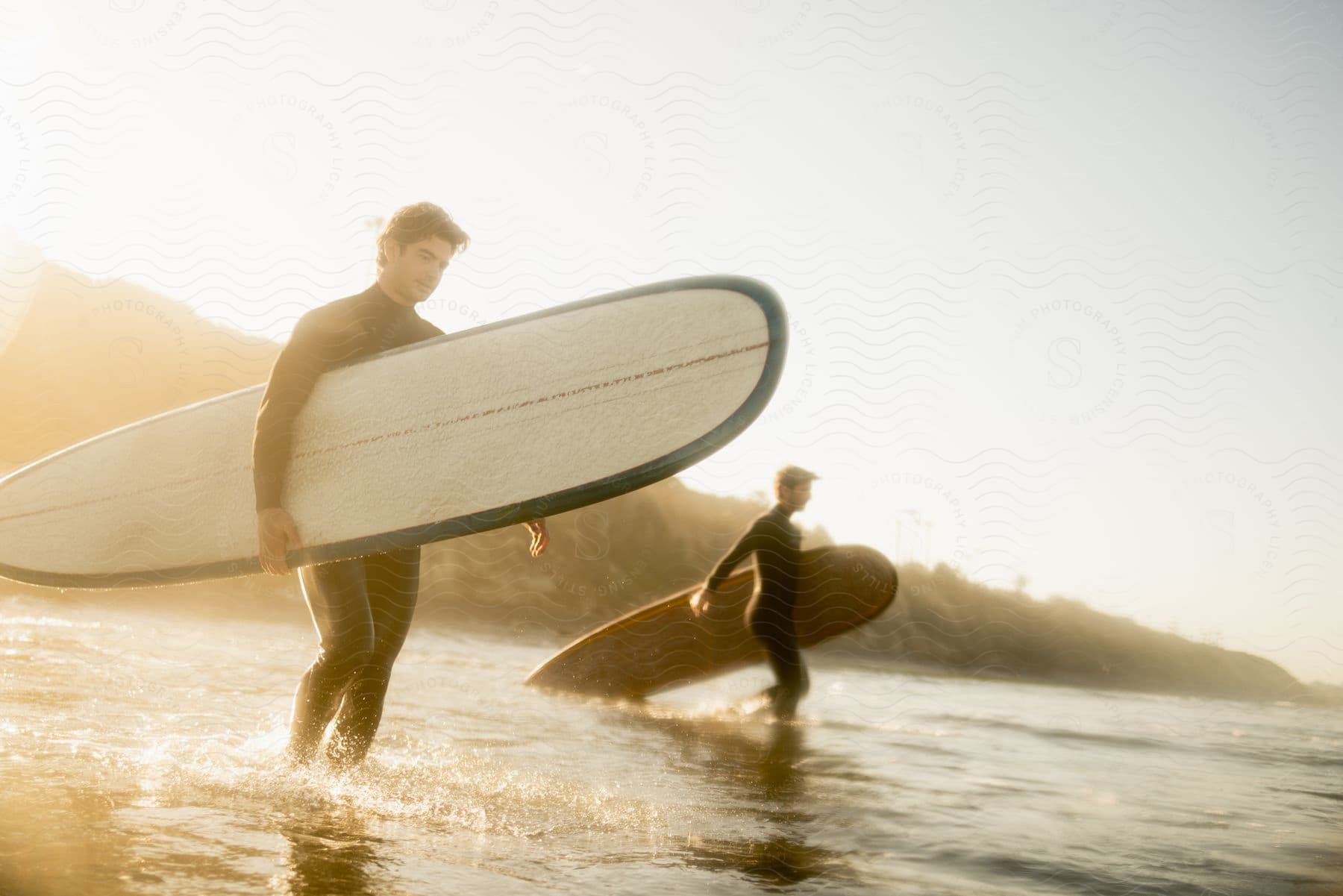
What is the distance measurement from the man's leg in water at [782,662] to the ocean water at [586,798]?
15 cm

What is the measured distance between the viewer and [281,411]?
8.33 ft

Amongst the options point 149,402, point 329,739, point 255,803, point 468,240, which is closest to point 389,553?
point 329,739

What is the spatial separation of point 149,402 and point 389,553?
13567 millimetres

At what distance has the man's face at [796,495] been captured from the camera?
15.1 feet

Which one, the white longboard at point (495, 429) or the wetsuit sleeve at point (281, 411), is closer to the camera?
the wetsuit sleeve at point (281, 411)

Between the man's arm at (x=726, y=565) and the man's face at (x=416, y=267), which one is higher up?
the man's face at (x=416, y=267)

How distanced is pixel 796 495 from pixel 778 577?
0.61 meters

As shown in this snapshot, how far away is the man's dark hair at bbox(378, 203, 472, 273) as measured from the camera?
2.63m

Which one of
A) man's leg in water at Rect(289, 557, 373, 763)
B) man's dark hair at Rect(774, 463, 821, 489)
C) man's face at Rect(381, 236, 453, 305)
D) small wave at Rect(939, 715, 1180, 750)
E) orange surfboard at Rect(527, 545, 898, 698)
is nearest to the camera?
man's leg in water at Rect(289, 557, 373, 763)

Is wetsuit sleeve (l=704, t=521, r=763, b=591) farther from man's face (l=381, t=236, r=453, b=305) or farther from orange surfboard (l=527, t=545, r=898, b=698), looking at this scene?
man's face (l=381, t=236, r=453, b=305)

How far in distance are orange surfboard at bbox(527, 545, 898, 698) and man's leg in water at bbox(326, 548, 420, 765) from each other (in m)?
2.91

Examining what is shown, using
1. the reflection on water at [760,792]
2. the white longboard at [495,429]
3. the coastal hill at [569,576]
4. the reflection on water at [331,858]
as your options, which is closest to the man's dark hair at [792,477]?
the coastal hill at [569,576]

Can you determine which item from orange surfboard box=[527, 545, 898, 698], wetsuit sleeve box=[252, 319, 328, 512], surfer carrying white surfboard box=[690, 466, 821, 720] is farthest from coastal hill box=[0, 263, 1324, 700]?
wetsuit sleeve box=[252, 319, 328, 512]

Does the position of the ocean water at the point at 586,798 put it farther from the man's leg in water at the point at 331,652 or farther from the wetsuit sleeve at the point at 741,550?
the wetsuit sleeve at the point at 741,550
